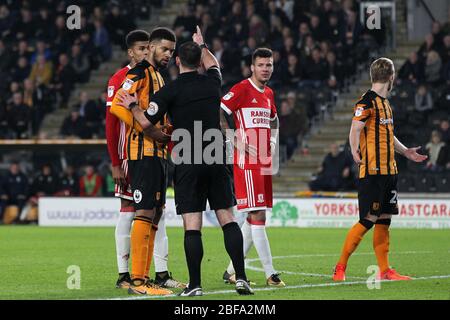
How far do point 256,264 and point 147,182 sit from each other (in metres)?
3.77

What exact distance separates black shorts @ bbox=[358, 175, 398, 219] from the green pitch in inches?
29.7

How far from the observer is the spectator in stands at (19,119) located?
89.4 ft

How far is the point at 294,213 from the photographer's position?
73.5ft

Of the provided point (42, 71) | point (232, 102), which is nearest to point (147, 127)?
point (232, 102)

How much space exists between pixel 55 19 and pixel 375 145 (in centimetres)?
2119

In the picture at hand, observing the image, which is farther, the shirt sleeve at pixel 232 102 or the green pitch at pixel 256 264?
the shirt sleeve at pixel 232 102

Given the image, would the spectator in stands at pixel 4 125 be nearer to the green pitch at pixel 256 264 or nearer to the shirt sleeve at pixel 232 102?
the green pitch at pixel 256 264

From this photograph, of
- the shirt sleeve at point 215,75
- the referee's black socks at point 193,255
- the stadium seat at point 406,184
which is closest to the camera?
the referee's black socks at point 193,255

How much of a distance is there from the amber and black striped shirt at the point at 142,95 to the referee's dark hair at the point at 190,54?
2.71ft

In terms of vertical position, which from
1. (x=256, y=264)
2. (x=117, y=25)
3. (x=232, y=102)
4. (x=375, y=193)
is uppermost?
(x=117, y=25)

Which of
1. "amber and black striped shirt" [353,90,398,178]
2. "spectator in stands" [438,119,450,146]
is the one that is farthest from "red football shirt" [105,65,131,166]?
"spectator in stands" [438,119,450,146]

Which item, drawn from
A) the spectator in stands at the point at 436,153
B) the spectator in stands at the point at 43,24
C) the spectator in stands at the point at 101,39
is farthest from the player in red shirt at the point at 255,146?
the spectator in stands at the point at 43,24

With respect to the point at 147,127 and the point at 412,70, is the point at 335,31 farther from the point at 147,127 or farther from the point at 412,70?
the point at 147,127

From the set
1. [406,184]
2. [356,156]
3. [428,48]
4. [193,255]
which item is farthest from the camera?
[428,48]
